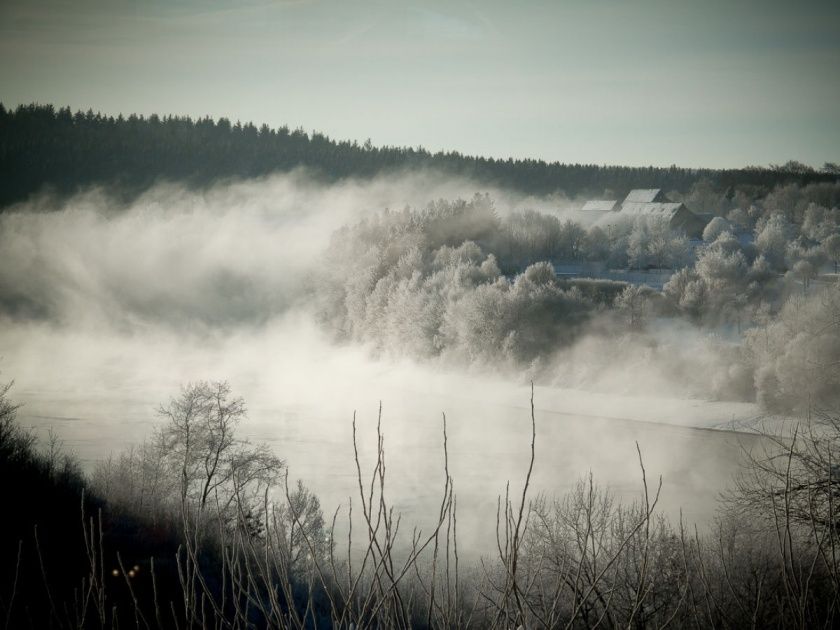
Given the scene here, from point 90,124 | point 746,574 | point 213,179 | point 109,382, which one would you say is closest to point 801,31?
point 746,574

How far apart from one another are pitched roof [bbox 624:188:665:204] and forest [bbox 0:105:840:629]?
2.51 m

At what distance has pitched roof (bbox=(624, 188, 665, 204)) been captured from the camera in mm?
68312

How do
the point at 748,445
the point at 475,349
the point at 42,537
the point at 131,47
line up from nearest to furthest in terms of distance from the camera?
the point at 42,537 → the point at 748,445 → the point at 475,349 → the point at 131,47

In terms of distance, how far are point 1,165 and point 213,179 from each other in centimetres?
2097

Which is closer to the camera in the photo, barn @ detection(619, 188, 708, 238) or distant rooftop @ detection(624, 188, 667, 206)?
barn @ detection(619, 188, 708, 238)

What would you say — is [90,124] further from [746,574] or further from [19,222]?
[746,574]

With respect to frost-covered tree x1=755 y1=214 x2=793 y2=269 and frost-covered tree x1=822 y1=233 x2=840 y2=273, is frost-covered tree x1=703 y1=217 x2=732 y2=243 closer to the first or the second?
frost-covered tree x1=755 y1=214 x2=793 y2=269

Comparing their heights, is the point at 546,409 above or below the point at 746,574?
below

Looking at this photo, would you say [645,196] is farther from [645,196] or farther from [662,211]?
[662,211]

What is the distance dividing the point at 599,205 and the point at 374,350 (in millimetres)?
31964

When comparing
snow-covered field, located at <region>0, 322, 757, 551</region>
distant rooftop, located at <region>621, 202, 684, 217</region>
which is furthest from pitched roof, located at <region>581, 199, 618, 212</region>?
snow-covered field, located at <region>0, 322, 757, 551</region>

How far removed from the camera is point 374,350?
51.6 m

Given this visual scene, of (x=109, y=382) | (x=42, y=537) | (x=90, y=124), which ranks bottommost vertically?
(x=109, y=382)

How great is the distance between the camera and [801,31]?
168ft
